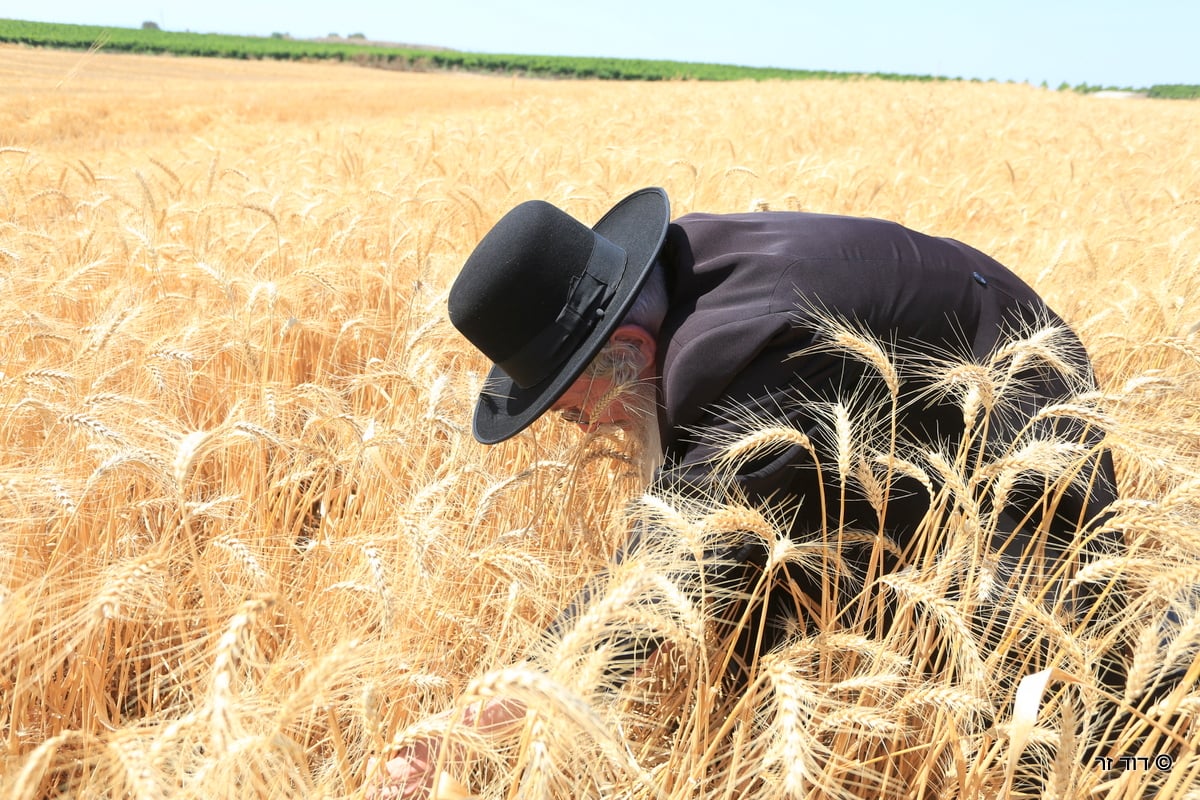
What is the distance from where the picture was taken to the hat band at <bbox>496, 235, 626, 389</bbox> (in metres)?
1.49

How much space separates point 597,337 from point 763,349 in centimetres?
29

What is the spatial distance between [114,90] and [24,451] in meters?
19.3

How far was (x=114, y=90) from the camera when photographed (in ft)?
56.8

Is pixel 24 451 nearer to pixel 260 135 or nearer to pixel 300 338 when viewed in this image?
pixel 300 338

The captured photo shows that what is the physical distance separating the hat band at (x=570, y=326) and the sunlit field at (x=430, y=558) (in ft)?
0.65

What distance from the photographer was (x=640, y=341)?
1.59 meters

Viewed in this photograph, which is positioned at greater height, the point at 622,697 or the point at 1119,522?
the point at 1119,522

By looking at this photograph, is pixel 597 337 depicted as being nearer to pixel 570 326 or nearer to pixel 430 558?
pixel 570 326

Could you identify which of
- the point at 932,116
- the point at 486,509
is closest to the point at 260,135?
the point at 932,116

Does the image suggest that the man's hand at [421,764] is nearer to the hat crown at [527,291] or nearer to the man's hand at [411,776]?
the man's hand at [411,776]

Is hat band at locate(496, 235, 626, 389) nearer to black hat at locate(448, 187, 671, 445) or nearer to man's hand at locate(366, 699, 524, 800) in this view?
black hat at locate(448, 187, 671, 445)

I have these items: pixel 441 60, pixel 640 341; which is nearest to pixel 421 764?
pixel 640 341

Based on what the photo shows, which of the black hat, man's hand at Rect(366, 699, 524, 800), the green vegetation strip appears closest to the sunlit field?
man's hand at Rect(366, 699, 524, 800)

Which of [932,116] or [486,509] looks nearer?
[486,509]
